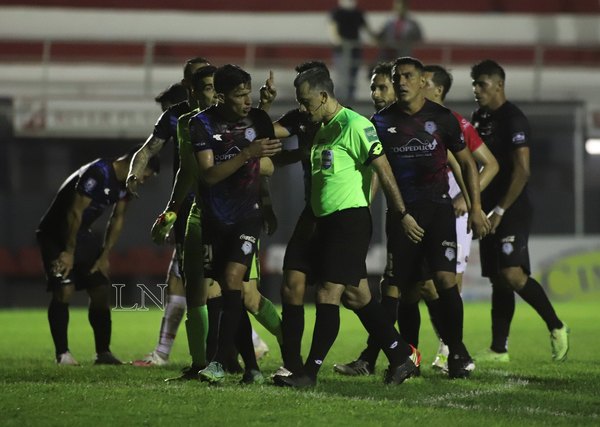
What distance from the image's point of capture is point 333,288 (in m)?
7.52

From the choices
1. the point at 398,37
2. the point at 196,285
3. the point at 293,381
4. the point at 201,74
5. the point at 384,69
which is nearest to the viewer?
the point at 293,381

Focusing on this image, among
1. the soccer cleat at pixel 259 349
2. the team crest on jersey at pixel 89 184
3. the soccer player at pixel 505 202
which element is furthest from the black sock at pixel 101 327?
the soccer player at pixel 505 202

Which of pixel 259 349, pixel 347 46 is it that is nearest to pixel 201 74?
pixel 259 349

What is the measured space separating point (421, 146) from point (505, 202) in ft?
5.48

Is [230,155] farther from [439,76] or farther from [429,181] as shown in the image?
[439,76]

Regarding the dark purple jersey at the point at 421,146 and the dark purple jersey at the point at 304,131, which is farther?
the dark purple jersey at the point at 421,146

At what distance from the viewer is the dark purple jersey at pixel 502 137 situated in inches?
380

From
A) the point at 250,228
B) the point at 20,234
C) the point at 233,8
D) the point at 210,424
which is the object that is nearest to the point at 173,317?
the point at 250,228

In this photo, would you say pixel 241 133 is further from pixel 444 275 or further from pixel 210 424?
pixel 210 424

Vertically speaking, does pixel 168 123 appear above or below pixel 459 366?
above

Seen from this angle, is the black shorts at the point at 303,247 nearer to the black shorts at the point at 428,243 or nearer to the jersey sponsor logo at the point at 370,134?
the jersey sponsor logo at the point at 370,134

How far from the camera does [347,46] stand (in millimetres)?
18938

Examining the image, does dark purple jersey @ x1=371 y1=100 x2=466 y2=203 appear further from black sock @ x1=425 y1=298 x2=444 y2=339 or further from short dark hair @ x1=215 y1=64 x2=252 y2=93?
short dark hair @ x1=215 y1=64 x2=252 y2=93

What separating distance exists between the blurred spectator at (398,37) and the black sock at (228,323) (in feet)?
37.7
